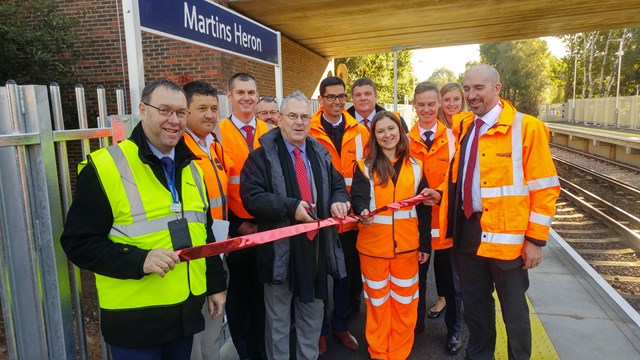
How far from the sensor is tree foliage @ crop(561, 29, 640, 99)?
4588cm

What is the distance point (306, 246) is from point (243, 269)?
0.79 meters

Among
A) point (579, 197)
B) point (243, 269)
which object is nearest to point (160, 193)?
point (243, 269)

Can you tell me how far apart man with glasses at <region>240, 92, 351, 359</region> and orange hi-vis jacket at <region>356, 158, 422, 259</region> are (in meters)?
0.37

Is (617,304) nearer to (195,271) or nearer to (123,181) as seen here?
(195,271)

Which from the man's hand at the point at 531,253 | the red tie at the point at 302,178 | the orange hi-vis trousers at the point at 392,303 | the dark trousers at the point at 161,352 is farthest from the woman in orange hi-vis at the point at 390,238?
the dark trousers at the point at 161,352

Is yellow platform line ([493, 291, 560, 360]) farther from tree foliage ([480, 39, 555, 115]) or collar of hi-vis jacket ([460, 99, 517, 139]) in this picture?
tree foliage ([480, 39, 555, 115])

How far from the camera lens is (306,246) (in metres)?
2.94

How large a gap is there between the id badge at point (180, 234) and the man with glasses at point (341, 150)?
1.81 metres

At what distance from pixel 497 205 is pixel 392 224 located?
81cm

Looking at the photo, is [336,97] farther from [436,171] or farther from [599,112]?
[599,112]

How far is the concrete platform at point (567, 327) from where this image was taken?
3.59 metres

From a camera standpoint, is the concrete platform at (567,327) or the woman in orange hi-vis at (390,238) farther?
the concrete platform at (567,327)

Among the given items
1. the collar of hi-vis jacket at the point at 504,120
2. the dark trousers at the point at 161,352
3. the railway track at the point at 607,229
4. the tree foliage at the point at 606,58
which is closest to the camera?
the dark trousers at the point at 161,352

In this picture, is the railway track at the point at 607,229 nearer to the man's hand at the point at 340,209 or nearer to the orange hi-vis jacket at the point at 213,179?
the man's hand at the point at 340,209
